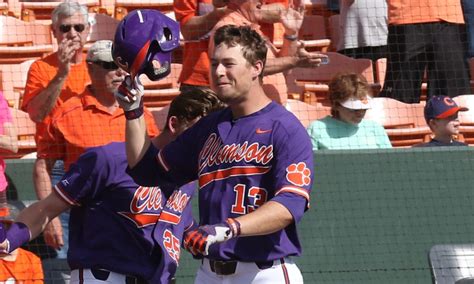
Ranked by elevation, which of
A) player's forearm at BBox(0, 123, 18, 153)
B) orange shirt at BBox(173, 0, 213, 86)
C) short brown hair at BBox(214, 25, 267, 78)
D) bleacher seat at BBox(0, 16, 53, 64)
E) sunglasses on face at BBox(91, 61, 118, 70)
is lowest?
bleacher seat at BBox(0, 16, 53, 64)

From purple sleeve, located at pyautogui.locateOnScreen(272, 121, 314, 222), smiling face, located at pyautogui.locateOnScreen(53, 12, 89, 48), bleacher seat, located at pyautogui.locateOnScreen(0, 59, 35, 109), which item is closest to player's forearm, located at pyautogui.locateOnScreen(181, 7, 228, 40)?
smiling face, located at pyautogui.locateOnScreen(53, 12, 89, 48)

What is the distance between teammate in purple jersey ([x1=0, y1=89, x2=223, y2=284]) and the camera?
4.93 metres

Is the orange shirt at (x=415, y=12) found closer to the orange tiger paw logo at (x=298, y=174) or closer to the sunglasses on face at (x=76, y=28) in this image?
the sunglasses on face at (x=76, y=28)

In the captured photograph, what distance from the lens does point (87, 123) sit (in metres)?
6.36

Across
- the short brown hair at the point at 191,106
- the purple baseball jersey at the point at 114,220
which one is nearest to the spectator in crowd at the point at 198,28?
the short brown hair at the point at 191,106

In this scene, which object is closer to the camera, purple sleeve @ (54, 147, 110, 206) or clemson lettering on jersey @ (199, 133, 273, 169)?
clemson lettering on jersey @ (199, 133, 273, 169)

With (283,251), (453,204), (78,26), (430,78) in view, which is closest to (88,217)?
(283,251)

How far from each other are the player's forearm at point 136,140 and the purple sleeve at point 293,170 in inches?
19.8

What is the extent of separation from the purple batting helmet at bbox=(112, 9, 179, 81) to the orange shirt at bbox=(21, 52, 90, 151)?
2.40 m

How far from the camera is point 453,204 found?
717cm

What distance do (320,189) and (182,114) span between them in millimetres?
2257

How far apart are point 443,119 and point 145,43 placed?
12.0 feet

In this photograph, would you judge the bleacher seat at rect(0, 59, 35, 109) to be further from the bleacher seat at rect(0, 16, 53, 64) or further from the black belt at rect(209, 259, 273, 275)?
the black belt at rect(209, 259, 273, 275)

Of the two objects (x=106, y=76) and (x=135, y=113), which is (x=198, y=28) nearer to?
(x=106, y=76)
